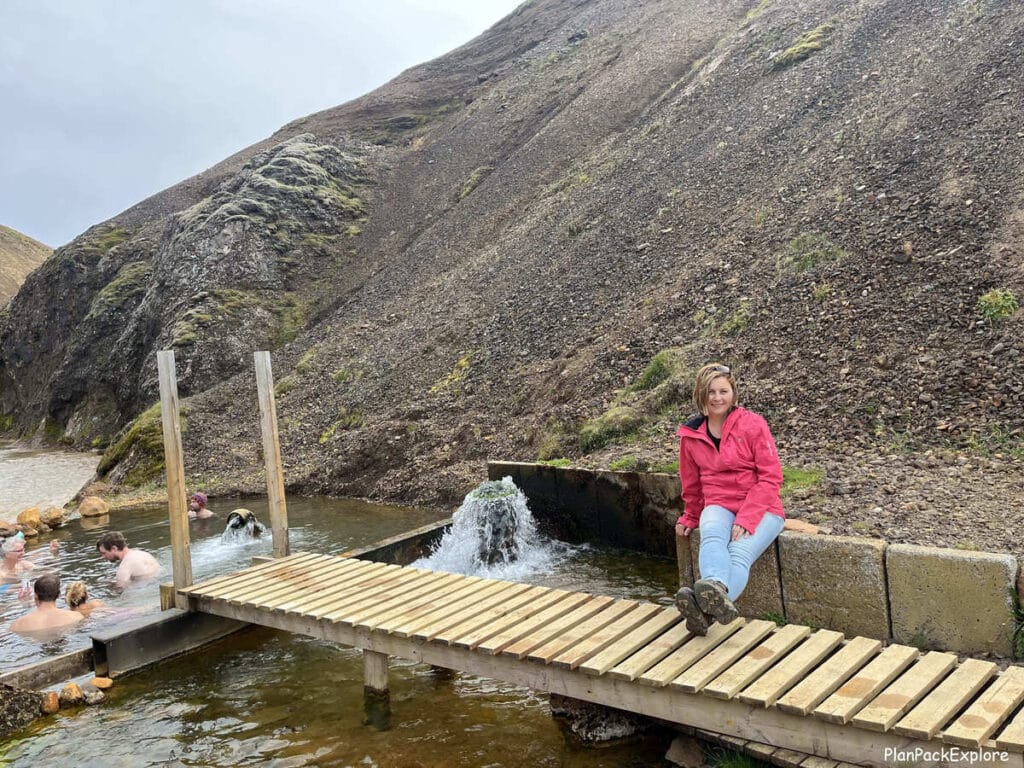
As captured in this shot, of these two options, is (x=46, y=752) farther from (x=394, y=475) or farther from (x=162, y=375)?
(x=394, y=475)

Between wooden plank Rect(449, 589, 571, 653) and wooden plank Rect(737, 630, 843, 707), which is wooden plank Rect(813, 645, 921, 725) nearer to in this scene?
wooden plank Rect(737, 630, 843, 707)

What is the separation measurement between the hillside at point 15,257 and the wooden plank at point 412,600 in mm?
84293

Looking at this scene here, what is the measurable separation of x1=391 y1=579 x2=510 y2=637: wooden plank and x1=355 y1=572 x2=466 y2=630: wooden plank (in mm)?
149

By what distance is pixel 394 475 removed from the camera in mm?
13531

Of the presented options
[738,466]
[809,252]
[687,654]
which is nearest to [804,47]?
[809,252]

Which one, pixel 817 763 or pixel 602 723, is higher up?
pixel 817 763

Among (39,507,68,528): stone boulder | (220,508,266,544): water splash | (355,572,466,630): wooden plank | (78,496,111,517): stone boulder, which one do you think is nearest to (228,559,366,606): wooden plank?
(355,572,466,630): wooden plank

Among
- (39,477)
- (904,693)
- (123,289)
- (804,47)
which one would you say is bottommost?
(904,693)

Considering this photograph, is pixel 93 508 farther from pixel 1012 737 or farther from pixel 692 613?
pixel 1012 737

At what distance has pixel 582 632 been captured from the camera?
15.8ft

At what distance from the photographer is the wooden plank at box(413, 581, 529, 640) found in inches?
201

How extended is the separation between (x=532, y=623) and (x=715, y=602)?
1.28 metres

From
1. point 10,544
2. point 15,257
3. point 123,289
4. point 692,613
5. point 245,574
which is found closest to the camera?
point 692,613

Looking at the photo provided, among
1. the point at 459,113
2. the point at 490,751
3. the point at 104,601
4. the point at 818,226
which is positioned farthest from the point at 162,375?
the point at 459,113
